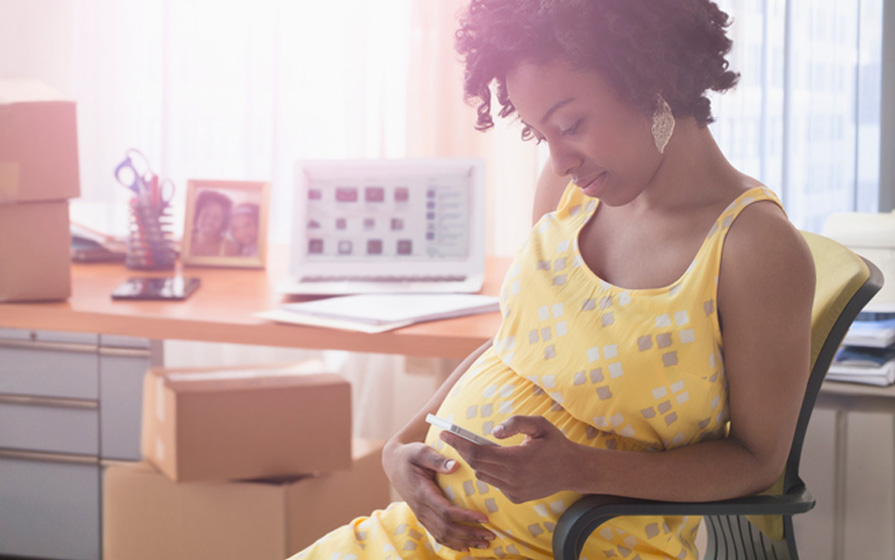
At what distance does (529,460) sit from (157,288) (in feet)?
3.71

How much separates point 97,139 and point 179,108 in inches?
12.6

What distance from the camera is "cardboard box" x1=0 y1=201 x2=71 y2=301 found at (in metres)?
1.76

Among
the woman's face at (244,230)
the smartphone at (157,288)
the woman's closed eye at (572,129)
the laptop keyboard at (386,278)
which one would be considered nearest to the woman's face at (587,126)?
the woman's closed eye at (572,129)

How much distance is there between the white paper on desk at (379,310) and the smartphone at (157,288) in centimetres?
25

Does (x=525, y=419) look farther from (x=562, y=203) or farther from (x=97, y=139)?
(x=97, y=139)

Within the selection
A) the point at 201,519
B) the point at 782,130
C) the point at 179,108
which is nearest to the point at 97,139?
the point at 179,108

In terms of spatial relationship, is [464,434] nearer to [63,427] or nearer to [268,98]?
[63,427]

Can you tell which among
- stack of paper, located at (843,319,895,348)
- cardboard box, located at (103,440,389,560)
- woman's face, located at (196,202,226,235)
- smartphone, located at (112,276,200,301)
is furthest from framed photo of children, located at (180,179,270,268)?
stack of paper, located at (843,319,895,348)

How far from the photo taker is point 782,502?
101 cm

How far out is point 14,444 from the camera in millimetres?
2242

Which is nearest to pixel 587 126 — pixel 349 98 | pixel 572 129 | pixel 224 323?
pixel 572 129

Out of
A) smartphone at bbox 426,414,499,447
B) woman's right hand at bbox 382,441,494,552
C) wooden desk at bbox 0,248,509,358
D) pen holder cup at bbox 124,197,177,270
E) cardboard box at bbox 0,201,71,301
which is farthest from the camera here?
pen holder cup at bbox 124,197,177,270

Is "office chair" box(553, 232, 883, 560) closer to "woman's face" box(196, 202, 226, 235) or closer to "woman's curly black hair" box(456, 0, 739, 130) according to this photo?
"woman's curly black hair" box(456, 0, 739, 130)

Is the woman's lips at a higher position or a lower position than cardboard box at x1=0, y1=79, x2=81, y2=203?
lower
